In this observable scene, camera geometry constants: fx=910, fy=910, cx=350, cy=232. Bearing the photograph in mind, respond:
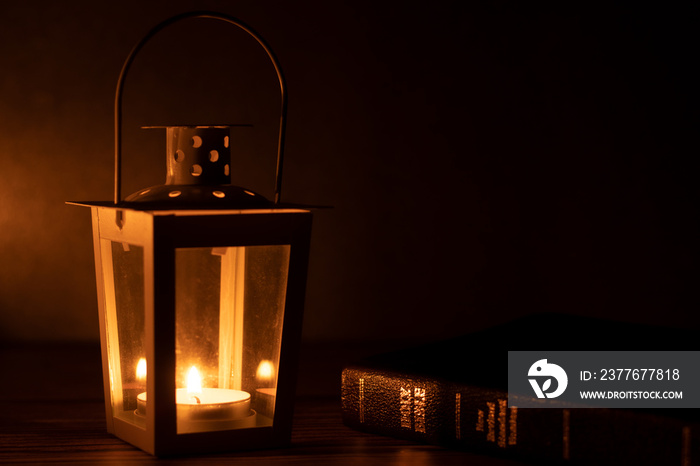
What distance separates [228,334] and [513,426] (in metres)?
0.25

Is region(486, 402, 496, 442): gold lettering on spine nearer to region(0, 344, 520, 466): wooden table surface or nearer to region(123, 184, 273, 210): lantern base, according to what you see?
region(0, 344, 520, 466): wooden table surface

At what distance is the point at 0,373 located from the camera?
3.73 ft

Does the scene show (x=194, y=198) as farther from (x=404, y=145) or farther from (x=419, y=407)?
(x=404, y=145)

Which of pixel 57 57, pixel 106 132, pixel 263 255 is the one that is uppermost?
pixel 57 57

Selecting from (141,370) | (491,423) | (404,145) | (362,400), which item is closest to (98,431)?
(141,370)

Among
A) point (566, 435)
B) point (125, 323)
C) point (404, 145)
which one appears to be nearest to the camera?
point (566, 435)

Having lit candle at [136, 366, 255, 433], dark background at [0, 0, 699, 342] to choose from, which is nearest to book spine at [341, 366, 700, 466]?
lit candle at [136, 366, 255, 433]

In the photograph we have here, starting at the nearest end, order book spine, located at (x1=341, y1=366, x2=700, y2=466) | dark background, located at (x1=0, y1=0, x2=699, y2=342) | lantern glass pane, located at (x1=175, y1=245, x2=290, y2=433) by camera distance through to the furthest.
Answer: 1. book spine, located at (x1=341, y1=366, x2=700, y2=466)
2. lantern glass pane, located at (x1=175, y1=245, x2=290, y2=433)
3. dark background, located at (x1=0, y1=0, x2=699, y2=342)

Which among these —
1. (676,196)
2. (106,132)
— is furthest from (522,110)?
(106,132)

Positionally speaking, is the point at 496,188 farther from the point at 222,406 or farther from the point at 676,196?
the point at 222,406

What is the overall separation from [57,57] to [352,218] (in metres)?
0.51

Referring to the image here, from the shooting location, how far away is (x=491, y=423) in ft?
2.43

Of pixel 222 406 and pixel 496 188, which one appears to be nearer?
pixel 222 406

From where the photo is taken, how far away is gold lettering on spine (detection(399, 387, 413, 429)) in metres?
0.79
